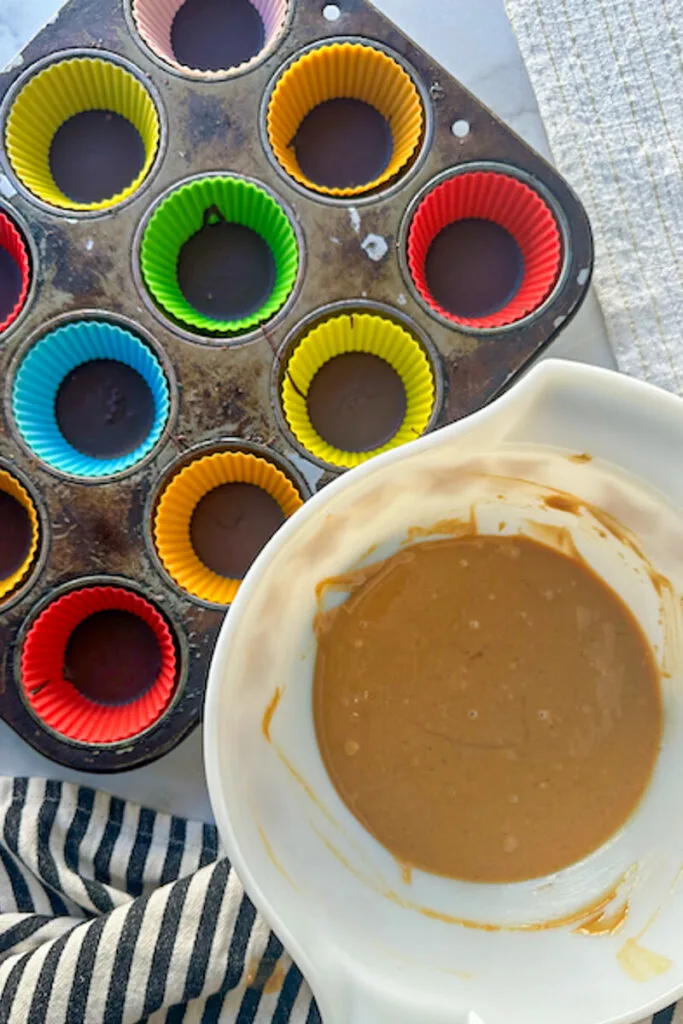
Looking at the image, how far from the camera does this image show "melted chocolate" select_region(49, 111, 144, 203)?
971 mm

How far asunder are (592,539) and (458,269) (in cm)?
35

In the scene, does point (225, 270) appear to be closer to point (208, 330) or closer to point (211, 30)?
point (208, 330)

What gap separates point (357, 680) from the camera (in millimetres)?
752

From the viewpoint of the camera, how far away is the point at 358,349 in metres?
0.94

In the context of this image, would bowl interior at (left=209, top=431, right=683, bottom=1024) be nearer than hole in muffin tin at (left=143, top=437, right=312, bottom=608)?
Yes

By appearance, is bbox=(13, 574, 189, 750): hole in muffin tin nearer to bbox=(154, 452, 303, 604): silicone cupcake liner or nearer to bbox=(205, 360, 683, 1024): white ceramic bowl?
bbox=(154, 452, 303, 604): silicone cupcake liner

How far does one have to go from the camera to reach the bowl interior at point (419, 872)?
23.1 inches

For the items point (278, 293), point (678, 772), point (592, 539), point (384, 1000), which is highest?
point (278, 293)

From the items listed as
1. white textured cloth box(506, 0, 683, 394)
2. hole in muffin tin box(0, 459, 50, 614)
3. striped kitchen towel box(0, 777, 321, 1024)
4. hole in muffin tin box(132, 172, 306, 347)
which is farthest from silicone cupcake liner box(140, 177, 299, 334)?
striped kitchen towel box(0, 777, 321, 1024)

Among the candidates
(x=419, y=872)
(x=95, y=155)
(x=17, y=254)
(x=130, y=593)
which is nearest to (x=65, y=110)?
(x=95, y=155)

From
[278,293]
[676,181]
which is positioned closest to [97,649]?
[278,293]

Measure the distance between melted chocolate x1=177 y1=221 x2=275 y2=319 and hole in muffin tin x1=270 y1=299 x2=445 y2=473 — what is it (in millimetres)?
91

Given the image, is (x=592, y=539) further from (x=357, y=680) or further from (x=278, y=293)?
(x=278, y=293)

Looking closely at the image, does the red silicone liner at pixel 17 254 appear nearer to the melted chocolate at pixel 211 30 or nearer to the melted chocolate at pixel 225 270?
the melted chocolate at pixel 225 270
